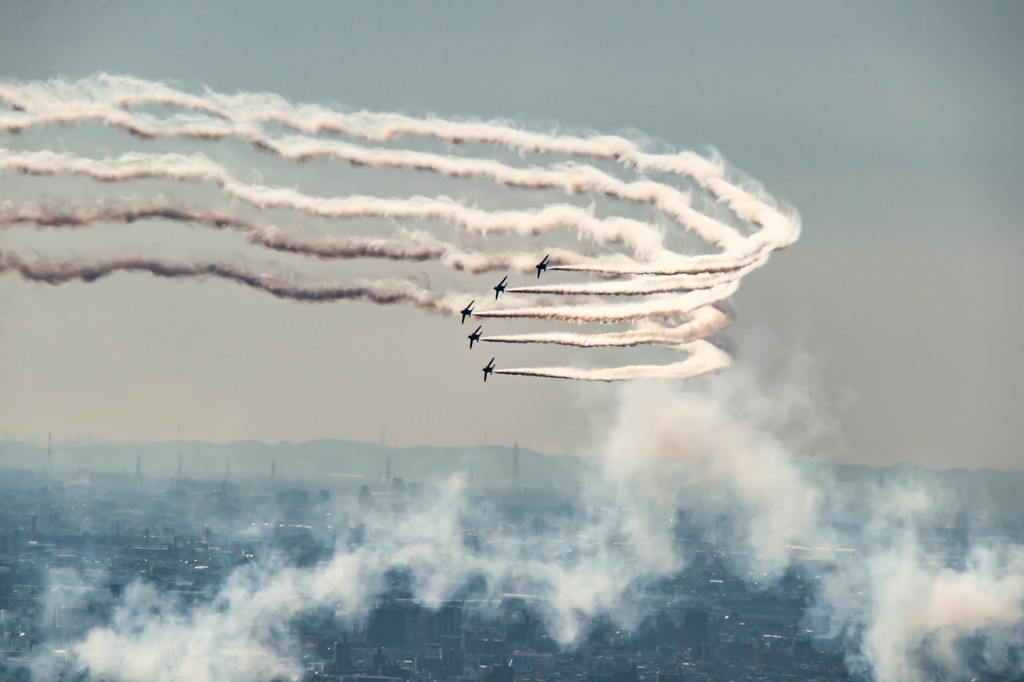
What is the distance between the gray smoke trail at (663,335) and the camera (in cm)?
5091

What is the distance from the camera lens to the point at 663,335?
51.5 metres

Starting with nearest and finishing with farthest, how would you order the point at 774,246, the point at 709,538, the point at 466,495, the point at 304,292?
the point at 774,246
the point at 304,292
the point at 709,538
the point at 466,495

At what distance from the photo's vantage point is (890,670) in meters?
94.8

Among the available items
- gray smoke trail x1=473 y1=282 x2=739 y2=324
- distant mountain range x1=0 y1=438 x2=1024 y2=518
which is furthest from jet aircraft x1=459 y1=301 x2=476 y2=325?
distant mountain range x1=0 y1=438 x2=1024 y2=518

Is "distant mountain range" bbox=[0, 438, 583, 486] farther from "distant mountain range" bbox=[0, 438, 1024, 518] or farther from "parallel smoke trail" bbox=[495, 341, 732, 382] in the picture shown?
"parallel smoke trail" bbox=[495, 341, 732, 382]

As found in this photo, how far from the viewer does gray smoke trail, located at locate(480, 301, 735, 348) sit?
50906 mm

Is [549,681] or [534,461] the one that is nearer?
[549,681]

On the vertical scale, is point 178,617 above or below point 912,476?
below

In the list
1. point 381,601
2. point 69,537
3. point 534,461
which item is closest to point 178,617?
point 381,601

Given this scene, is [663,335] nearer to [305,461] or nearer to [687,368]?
[687,368]

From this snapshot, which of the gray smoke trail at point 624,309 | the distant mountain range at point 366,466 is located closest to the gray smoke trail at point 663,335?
the gray smoke trail at point 624,309

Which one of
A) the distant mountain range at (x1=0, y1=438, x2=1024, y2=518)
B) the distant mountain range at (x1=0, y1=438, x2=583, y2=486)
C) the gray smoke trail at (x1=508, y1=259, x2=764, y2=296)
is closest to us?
the gray smoke trail at (x1=508, y1=259, x2=764, y2=296)

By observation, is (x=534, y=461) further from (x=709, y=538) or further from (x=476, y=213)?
(x=476, y=213)

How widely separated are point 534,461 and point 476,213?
10722 centimetres
